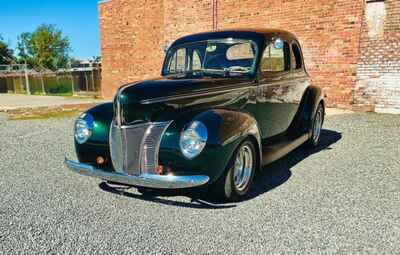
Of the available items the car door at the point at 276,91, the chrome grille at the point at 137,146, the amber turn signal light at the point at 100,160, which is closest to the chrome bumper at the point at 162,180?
the chrome grille at the point at 137,146

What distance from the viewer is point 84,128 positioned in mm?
3531

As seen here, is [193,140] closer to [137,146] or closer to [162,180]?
[162,180]

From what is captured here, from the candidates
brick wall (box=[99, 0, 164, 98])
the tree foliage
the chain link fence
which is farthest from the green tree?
brick wall (box=[99, 0, 164, 98])

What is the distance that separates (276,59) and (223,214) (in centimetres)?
237

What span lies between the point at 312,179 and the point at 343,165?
0.83m

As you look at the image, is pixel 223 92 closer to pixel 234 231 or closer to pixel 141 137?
pixel 141 137

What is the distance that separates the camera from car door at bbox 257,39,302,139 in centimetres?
414

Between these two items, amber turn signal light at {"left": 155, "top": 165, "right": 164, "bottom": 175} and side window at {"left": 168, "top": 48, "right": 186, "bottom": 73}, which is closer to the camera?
amber turn signal light at {"left": 155, "top": 165, "right": 164, "bottom": 175}

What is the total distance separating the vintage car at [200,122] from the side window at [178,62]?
0.5 inches

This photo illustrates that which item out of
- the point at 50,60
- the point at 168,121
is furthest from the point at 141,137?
the point at 50,60

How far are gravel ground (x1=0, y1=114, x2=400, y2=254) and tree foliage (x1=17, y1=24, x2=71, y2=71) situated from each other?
45586 mm

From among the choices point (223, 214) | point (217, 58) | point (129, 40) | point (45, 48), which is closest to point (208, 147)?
point (223, 214)

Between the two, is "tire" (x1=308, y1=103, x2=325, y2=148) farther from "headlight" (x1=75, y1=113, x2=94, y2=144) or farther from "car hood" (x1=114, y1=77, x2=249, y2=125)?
"headlight" (x1=75, y1=113, x2=94, y2=144)

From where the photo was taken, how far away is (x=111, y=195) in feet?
12.0
